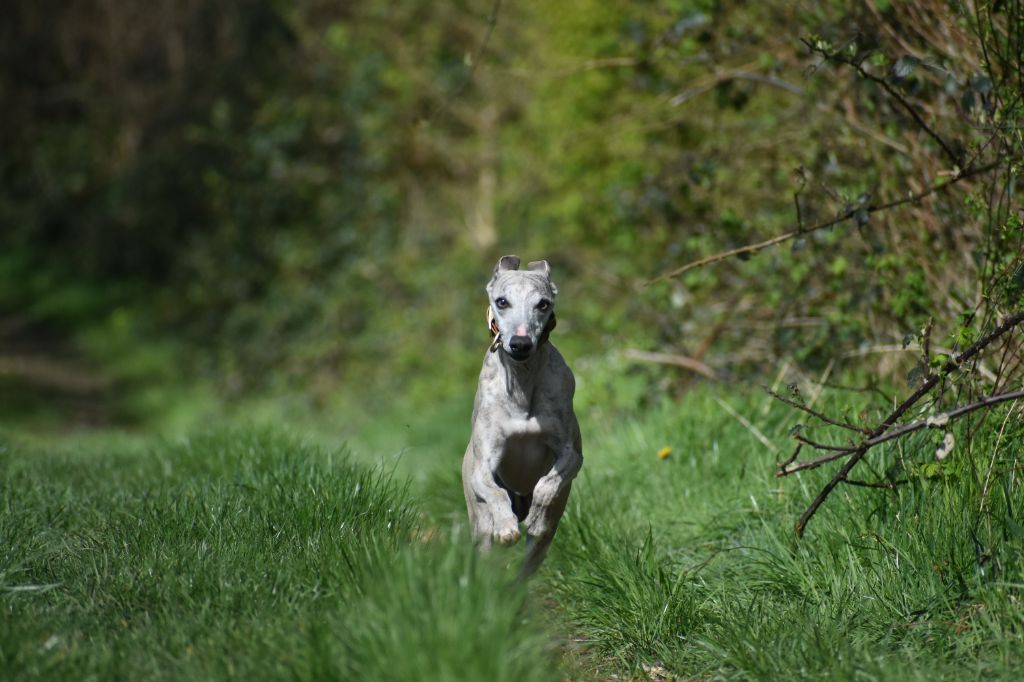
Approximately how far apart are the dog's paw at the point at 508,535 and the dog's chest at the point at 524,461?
40cm

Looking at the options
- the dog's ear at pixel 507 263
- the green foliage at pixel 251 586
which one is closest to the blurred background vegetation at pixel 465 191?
the dog's ear at pixel 507 263

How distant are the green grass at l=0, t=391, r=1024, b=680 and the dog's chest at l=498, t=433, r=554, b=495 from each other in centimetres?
40

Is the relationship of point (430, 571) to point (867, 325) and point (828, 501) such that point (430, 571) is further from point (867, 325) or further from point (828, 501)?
point (867, 325)

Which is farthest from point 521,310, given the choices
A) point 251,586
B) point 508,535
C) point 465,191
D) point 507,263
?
point 465,191

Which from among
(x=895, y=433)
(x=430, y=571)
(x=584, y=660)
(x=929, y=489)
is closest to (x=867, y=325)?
(x=929, y=489)

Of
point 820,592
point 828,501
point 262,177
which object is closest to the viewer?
point 820,592

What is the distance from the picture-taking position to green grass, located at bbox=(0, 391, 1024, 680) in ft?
11.7

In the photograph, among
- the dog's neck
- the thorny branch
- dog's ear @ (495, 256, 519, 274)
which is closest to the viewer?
the thorny branch

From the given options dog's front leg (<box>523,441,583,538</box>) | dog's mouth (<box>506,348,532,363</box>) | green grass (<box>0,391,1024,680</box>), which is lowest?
green grass (<box>0,391,1024,680</box>)

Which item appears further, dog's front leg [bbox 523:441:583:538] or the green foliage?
dog's front leg [bbox 523:441:583:538]

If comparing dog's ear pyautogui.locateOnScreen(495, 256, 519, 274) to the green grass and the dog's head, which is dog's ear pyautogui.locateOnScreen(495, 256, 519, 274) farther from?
the green grass

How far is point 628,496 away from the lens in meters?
6.62

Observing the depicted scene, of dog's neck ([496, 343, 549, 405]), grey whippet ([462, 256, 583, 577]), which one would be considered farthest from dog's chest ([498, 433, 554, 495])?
dog's neck ([496, 343, 549, 405])

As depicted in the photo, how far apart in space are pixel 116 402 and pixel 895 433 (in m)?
14.7
